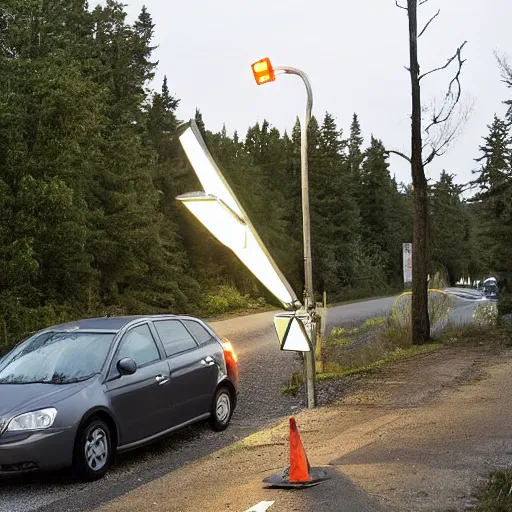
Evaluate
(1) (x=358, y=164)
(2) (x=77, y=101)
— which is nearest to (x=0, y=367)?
(2) (x=77, y=101)

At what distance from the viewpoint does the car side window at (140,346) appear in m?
8.62

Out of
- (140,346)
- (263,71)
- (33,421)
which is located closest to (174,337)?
(140,346)

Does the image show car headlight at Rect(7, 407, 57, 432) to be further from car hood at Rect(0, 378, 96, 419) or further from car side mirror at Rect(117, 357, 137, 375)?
car side mirror at Rect(117, 357, 137, 375)

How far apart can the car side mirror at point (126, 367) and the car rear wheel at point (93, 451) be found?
622 millimetres

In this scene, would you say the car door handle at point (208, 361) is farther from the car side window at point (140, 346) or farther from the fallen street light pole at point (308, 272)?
the fallen street light pole at point (308, 272)

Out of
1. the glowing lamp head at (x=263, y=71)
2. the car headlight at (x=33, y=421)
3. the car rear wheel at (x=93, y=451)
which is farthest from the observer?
the glowing lamp head at (x=263, y=71)

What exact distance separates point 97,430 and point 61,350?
1245 mm

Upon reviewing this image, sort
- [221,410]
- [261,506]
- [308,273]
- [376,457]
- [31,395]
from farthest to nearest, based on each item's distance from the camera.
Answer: [308,273], [221,410], [31,395], [376,457], [261,506]

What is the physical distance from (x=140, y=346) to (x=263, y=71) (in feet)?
11.9

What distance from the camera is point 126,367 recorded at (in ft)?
26.8

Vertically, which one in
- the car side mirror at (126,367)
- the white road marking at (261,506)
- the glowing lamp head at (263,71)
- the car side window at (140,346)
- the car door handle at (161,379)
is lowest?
the white road marking at (261,506)

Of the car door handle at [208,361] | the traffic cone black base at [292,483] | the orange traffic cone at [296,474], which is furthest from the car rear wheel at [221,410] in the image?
the orange traffic cone at [296,474]

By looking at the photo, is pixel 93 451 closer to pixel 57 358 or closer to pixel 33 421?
pixel 33 421

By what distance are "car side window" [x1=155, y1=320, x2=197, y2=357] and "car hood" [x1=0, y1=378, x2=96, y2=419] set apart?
Result: 1.49 meters
